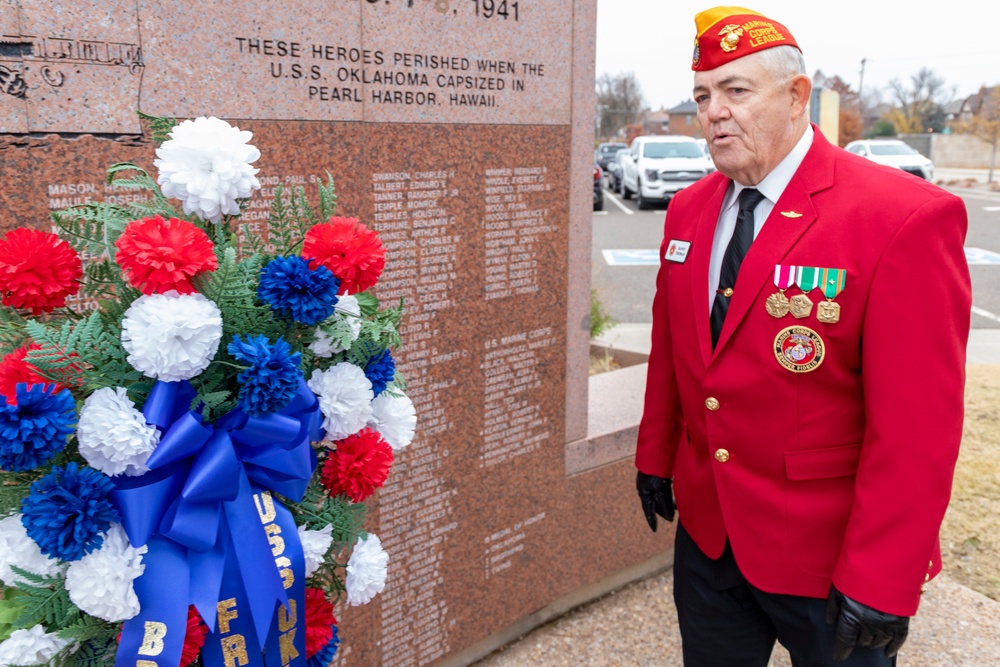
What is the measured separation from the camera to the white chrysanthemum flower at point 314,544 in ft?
4.99

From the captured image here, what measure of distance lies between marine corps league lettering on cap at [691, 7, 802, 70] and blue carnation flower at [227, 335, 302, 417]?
1242 millimetres

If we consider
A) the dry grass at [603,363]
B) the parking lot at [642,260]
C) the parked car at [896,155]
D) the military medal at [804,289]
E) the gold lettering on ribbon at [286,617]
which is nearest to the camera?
the gold lettering on ribbon at [286,617]

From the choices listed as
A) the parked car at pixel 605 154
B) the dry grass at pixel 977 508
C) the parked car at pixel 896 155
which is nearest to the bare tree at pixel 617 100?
the parked car at pixel 605 154

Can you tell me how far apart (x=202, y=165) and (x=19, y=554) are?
656 millimetres

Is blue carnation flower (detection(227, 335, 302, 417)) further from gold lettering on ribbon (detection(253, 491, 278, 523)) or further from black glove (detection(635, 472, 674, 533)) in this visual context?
black glove (detection(635, 472, 674, 533))

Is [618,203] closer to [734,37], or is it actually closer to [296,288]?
[734,37]

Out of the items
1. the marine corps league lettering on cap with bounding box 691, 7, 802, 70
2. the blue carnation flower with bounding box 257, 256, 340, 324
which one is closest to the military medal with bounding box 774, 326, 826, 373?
the marine corps league lettering on cap with bounding box 691, 7, 802, 70

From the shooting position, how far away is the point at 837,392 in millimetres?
1914

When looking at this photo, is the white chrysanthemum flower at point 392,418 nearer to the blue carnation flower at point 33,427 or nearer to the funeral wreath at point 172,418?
the funeral wreath at point 172,418

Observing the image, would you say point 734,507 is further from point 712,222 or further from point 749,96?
point 749,96

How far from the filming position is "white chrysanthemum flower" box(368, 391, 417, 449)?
1.65 meters

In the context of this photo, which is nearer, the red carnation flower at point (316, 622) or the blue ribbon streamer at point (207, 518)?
the blue ribbon streamer at point (207, 518)

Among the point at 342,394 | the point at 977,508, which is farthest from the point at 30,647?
the point at 977,508

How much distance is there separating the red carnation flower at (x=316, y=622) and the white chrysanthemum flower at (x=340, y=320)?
0.48 m
